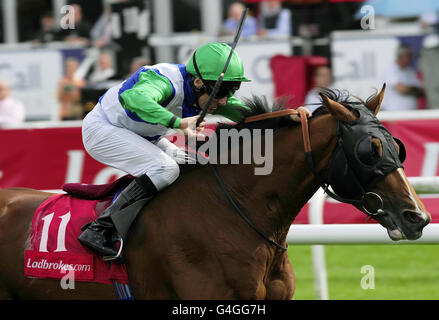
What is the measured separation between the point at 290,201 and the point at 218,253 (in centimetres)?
43

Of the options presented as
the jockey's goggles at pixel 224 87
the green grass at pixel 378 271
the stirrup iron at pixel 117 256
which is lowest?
the green grass at pixel 378 271

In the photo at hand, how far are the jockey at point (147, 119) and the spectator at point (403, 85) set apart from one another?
16.6 ft

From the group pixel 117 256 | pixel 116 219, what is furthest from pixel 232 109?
pixel 117 256

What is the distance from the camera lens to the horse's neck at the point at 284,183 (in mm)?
3990

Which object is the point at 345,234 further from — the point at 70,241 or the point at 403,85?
the point at 403,85

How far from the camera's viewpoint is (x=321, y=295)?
544 cm

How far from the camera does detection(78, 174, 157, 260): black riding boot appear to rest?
4070mm

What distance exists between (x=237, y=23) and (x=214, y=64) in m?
7.00

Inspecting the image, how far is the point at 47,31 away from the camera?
1222cm

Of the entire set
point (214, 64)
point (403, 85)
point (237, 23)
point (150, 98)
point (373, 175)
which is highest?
point (214, 64)

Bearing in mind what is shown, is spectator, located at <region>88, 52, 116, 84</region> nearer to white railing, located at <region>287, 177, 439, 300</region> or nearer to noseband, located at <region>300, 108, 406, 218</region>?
white railing, located at <region>287, 177, 439, 300</region>

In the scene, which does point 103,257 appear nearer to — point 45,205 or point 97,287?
point 97,287

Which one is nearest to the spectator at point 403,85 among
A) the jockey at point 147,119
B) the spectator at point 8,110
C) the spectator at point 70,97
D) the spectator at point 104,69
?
the spectator at point 104,69

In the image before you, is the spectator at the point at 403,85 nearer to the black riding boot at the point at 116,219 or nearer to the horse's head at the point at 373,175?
the horse's head at the point at 373,175
